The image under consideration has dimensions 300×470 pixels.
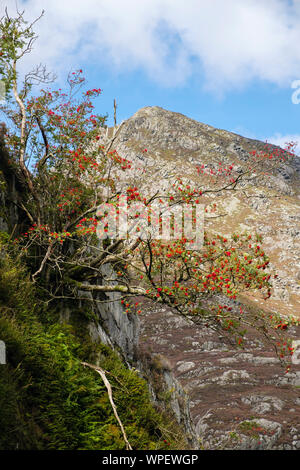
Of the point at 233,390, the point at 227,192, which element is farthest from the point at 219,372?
the point at 227,192

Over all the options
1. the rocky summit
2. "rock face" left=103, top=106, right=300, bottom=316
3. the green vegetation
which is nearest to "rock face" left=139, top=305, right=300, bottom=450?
the rocky summit

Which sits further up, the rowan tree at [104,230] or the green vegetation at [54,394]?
the rowan tree at [104,230]

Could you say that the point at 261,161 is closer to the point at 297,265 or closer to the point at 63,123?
the point at 63,123

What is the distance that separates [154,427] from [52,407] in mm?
2483

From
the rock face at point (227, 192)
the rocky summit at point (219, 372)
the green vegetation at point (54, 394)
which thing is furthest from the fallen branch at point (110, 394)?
the rock face at point (227, 192)

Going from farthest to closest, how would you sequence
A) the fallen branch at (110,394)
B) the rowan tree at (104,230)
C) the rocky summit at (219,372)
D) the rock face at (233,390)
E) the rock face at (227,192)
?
the rock face at (233,390), the rock face at (227,192), the rocky summit at (219,372), the rowan tree at (104,230), the fallen branch at (110,394)

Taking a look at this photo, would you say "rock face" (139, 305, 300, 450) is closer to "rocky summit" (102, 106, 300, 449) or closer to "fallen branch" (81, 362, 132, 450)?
"rocky summit" (102, 106, 300, 449)

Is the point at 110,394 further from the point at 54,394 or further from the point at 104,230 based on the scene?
the point at 104,230

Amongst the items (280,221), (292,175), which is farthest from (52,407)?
(292,175)

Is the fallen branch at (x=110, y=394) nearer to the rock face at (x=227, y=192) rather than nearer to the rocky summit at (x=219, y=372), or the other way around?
the rocky summit at (x=219, y=372)

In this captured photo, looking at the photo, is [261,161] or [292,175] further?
[292,175]

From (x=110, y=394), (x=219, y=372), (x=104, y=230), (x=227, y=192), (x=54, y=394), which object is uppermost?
(x=227, y=192)

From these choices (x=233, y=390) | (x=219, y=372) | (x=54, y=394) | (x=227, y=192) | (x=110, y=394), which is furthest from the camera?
(x=219, y=372)

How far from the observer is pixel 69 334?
23.4 ft
